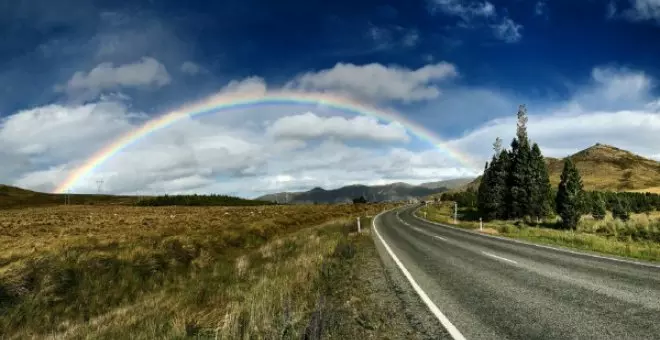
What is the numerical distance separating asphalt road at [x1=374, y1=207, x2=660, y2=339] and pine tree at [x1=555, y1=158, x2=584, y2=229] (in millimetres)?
39780

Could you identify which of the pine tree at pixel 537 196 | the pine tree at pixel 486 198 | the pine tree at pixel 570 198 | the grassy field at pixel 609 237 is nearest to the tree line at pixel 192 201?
A: the pine tree at pixel 486 198

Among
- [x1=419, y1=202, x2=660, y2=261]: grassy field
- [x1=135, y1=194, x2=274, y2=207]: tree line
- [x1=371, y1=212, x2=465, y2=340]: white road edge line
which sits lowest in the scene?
[x1=419, y1=202, x2=660, y2=261]: grassy field

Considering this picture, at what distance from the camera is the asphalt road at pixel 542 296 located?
5.68 meters

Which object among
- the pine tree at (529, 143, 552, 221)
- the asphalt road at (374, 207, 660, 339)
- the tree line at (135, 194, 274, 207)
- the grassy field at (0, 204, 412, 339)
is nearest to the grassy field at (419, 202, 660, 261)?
the asphalt road at (374, 207, 660, 339)

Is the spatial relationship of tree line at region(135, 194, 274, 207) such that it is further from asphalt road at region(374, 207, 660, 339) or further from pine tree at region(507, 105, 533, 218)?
asphalt road at region(374, 207, 660, 339)

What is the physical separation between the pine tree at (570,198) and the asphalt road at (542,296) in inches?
1566

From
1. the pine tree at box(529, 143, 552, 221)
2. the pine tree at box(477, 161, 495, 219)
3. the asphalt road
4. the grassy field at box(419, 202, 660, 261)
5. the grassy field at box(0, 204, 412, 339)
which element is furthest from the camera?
the pine tree at box(477, 161, 495, 219)

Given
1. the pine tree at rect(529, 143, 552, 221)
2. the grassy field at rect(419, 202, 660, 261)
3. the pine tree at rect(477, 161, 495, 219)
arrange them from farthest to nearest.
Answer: the pine tree at rect(477, 161, 495, 219) → the pine tree at rect(529, 143, 552, 221) → the grassy field at rect(419, 202, 660, 261)

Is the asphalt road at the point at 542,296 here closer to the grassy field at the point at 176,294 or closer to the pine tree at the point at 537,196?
the grassy field at the point at 176,294

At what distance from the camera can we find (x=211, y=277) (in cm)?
1416

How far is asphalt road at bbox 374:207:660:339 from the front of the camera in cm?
568

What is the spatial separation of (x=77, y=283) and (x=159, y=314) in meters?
7.04

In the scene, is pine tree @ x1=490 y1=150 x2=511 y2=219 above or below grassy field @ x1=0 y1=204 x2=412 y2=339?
above

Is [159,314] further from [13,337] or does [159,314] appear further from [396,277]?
[396,277]
